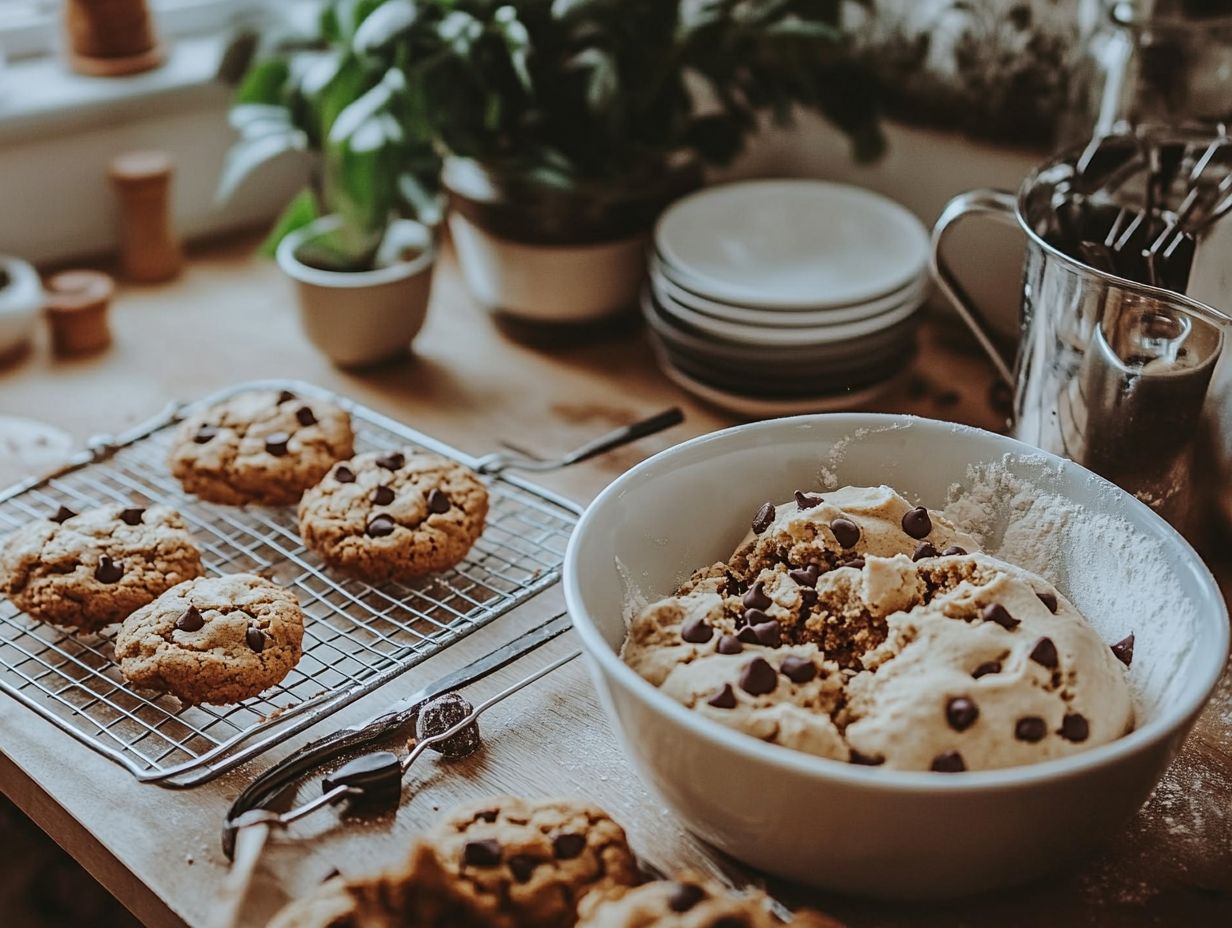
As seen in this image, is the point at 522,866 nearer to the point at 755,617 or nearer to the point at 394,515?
the point at 755,617

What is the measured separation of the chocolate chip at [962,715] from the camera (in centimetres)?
74

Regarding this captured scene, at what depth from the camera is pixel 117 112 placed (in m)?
1.74

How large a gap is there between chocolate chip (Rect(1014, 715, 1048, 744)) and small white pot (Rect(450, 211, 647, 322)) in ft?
2.85

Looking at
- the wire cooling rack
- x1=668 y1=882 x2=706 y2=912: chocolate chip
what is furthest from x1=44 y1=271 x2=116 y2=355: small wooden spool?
x1=668 y1=882 x2=706 y2=912: chocolate chip

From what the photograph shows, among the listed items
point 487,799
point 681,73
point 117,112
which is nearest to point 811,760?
point 487,799

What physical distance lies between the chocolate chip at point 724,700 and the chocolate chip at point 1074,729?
0.20m

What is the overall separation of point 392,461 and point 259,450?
14 cm

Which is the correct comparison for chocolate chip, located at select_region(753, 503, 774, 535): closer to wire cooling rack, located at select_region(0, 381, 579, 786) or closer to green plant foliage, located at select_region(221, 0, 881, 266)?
wire cooling rack, located at select_region(0, 381, 579, 786)

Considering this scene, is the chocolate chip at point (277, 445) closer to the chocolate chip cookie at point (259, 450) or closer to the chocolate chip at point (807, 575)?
the chocolate chip cookie at point (259, 450)

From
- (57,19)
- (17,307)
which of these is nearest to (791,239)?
(17,307)

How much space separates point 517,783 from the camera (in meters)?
0.90

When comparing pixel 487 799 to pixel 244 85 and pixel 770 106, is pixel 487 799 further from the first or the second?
→ pixel 244 85

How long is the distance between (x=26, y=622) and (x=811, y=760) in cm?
72

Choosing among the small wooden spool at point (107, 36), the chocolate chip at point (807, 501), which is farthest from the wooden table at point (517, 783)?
the small wooden spool at point (107, 36)
